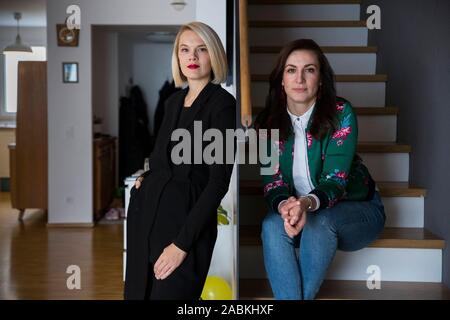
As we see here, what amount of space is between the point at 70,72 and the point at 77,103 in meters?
0.30

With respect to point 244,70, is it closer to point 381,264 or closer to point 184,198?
point 184,198

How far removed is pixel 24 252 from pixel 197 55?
3763mm

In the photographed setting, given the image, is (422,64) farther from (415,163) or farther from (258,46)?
(258,46)

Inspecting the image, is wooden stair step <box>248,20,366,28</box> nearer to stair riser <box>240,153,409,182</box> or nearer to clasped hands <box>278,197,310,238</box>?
stair riser <box>240,153,409,182</box>

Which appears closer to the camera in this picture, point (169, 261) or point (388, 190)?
point (169, 261)

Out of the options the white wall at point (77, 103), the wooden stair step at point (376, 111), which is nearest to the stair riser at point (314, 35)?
the wooden stair step at point (376, 111)

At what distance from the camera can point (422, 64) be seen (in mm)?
2812

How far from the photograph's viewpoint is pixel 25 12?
760 centimetres

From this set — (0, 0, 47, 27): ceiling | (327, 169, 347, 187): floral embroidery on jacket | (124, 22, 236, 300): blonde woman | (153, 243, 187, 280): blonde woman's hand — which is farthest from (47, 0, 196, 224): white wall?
(153, 243, 187, 280): blonde woman's hand

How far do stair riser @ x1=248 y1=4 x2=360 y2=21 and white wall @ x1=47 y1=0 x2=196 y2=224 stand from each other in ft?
6.21

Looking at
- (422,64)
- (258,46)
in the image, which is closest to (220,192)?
(422,64)

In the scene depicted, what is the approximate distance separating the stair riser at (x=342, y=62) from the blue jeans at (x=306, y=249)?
154 cm

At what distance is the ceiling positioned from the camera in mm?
6852

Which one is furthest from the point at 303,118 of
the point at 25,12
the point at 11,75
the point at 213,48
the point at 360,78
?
the point at 11,75
